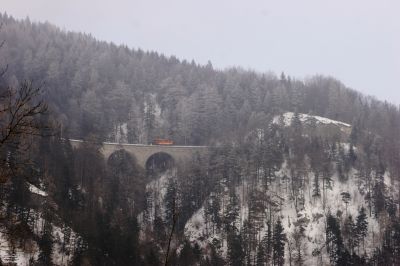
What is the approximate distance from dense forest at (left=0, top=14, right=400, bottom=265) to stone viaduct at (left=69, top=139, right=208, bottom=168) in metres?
1.31

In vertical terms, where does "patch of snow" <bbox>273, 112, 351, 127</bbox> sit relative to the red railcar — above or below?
above

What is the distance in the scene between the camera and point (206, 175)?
6650 centimetres

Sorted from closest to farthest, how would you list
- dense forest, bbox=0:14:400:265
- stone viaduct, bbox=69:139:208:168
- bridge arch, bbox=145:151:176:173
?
dense forest, bbox=0:14:400:265, stone viaduct, bbox=69:139:208:168, bridge arch, bbox=145:151:176:173

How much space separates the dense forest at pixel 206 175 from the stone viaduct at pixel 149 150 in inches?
51.7

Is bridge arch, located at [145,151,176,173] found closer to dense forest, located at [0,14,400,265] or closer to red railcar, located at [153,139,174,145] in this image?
dense forest, located at [0,14,400,265]

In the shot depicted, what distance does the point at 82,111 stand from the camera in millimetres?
80938

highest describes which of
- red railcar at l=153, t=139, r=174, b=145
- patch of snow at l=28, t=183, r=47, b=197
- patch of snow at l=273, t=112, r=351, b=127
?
patch of snow at l=273, t=112, r=351, b=127

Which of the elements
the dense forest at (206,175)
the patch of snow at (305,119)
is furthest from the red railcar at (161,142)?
the patch of snow at (305,119)

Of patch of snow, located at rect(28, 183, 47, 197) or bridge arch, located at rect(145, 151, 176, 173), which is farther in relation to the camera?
bridge arch, located at rect(145, 151, 176, 173)

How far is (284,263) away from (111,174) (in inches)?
1126

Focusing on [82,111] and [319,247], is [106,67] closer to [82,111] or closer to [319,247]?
[82,111]

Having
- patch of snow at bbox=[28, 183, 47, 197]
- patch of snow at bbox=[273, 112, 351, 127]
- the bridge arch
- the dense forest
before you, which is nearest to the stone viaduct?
the bridge arch

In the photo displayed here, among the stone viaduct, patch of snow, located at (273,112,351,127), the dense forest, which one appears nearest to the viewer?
the dense forest

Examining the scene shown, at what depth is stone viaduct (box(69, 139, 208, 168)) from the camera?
237ft
